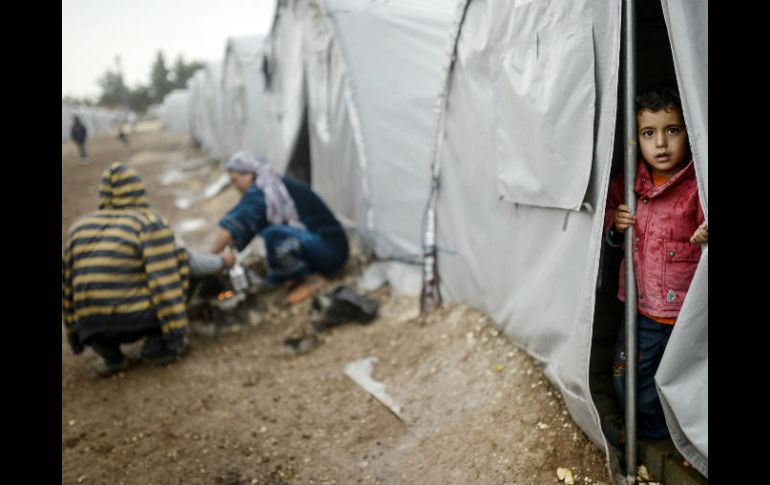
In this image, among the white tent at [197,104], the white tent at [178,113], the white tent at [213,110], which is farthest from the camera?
the white tent at [178,113]

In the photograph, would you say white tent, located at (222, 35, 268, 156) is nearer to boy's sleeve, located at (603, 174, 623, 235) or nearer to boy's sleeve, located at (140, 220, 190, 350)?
boy's sleeve, located at (140, 220, 190, 350)

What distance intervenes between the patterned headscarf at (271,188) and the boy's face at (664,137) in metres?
3.67

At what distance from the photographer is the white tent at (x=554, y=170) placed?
73.5 inches

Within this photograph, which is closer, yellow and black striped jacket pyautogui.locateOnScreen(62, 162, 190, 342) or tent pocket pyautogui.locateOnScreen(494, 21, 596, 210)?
tent pocket pyautogui.locateOnScreen(494, 21, 596, 210)

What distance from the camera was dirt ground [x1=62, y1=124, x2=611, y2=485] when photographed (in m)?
2.61

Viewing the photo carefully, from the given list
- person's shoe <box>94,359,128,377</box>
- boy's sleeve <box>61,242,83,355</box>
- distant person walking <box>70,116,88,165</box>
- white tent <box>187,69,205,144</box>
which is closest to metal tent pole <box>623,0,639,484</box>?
person's shoe <box>94,359,128,377</box>

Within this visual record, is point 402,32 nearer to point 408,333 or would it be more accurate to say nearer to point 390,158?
point 390,158

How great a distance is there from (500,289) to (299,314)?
7.18ft

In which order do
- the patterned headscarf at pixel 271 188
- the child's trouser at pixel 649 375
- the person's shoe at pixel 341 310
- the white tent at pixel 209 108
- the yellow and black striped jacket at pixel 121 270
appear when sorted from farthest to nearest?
the white tent at pixel 209 108 → the patterned headscarf at pixel 271 188 → the person's shoe at pixel 341 310 → the yellow and black striped jacket at pixel 121 270 → the child's trouser at pixel 649 375

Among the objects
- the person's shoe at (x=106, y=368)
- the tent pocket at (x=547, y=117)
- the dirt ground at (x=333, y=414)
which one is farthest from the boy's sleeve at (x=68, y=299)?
the tent pocket at (x=547, y=117)

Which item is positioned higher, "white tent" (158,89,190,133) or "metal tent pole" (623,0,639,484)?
"metal tent pole" (623,0,639,484)

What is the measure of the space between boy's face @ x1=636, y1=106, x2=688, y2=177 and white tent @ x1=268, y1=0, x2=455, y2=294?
2125mm

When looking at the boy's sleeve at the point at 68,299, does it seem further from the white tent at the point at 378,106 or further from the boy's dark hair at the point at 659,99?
the boy's dark hair at the point at 659,99
